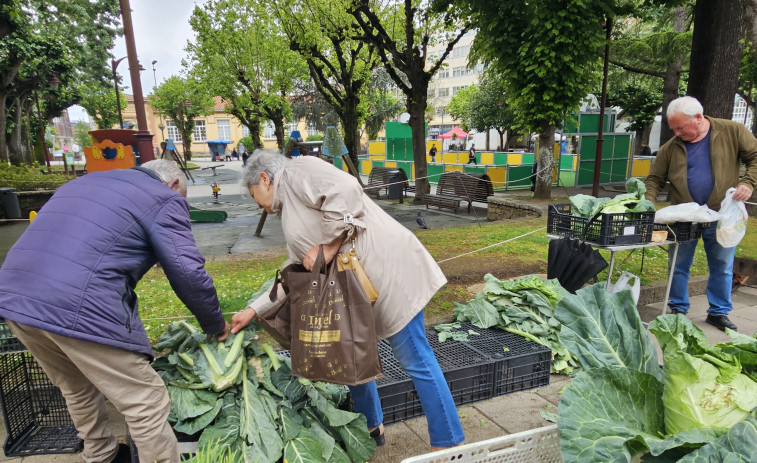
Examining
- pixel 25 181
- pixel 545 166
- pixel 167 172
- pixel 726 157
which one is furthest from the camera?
pixel 25 181

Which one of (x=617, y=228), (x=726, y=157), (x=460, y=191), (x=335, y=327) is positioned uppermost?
(x=726, y=157)

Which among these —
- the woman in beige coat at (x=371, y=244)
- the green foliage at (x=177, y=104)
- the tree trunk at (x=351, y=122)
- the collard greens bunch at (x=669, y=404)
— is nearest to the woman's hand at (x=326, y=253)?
the woman in beige coat at (x=371, y=244)

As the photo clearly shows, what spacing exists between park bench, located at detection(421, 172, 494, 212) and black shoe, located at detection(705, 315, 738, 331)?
9.42 meters

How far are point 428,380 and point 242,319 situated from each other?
3.63 ft

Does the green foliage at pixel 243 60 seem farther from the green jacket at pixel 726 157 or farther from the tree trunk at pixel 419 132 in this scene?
the green jacket at pixel 726 157

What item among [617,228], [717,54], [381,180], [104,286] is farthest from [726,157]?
[381,180]

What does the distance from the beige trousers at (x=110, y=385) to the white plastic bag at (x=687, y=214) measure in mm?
4025

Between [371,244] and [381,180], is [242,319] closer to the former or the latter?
[371,244]

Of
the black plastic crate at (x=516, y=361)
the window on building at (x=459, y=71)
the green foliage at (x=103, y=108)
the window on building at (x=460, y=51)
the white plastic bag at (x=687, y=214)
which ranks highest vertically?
the window on building at (x=460, y=51)

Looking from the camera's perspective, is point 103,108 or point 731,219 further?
point 103,108

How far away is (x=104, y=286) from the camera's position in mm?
2070

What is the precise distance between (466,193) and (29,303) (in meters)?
12.9

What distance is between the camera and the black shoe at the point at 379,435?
9.02 feet

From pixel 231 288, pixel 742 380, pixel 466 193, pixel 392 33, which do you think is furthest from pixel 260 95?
pixel 742 380
